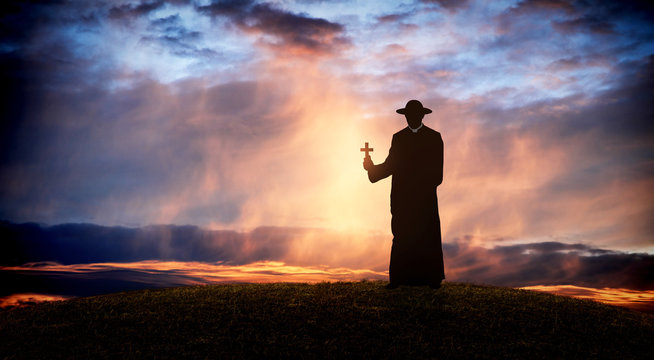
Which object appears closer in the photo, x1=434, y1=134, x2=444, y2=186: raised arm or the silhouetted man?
the silhouetted man

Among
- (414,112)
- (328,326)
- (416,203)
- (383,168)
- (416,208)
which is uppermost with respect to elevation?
(414,112)

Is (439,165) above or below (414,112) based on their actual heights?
below

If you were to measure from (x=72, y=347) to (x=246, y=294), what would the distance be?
5.69 m

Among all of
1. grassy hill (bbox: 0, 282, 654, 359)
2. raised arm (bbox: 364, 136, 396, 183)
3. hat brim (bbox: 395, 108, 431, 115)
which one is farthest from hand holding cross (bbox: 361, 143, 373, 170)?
grassy hill (bbox: 0, 282, 654, 359)

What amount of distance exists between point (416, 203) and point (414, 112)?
3120 mm

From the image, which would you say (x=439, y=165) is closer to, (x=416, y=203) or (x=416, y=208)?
(x=416, y=203)

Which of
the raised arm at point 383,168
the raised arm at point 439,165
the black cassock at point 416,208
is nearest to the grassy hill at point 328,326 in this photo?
the black cassock at point 416,208

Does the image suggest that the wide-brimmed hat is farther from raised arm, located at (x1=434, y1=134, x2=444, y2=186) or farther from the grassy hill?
the grassy hill

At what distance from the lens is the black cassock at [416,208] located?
56.5 feet

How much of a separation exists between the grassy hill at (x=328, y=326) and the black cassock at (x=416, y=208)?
0.79m

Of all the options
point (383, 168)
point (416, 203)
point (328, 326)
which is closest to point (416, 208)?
point (416, 203)

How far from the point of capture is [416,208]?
17.2 m

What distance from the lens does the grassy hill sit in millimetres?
12977

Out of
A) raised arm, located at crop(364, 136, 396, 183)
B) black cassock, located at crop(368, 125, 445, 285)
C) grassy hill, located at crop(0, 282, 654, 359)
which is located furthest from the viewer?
raised arm, located at crop(364, 136, 396, 183)
